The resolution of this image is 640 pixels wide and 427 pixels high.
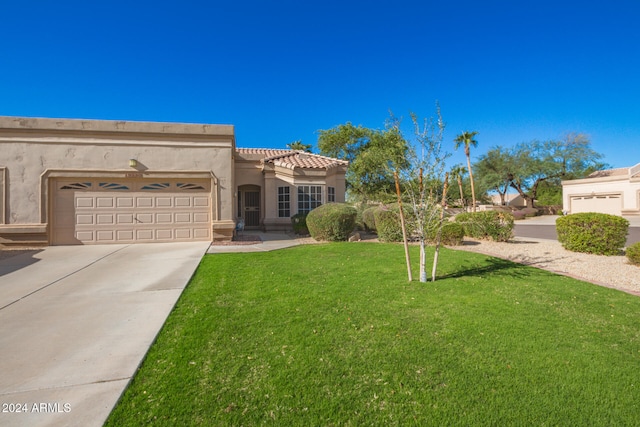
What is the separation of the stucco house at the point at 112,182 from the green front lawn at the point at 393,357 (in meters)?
6.90

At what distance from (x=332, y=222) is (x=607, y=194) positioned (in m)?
34.4

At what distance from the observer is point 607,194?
30.1m

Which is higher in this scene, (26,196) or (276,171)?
(276,171)

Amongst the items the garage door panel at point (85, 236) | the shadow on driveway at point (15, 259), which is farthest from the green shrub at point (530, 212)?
the shadow on driveway at point (15, 259)

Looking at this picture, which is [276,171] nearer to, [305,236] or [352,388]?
[305,236]

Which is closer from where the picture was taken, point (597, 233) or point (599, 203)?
point (597, 233)

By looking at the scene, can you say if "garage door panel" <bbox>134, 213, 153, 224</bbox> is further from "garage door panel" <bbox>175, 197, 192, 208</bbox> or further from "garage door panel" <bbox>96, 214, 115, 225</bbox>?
"garage door panel" <bbox>175, 197, 192, 208</bbox>

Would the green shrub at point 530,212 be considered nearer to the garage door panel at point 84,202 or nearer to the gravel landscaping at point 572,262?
the gravel landscaping at point 572,262

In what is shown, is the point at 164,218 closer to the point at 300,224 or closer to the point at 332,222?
the point at 300,224

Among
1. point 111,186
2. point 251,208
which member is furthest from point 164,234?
point 251,208

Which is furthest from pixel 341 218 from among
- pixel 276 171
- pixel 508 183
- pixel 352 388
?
pixel 508 183

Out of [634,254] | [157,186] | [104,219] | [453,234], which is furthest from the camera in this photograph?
[157,186]

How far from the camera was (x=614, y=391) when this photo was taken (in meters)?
2.54

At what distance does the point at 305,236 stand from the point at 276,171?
4.42m
